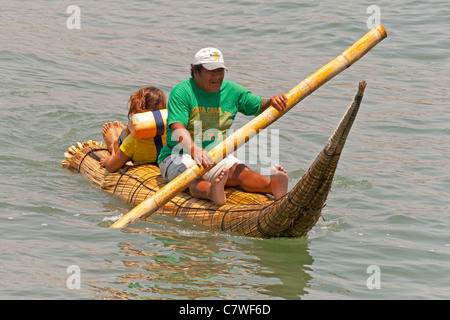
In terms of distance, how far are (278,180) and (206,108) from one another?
105 cm

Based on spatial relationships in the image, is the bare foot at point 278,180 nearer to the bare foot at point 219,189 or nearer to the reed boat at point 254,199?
the reed boat at point 254,199

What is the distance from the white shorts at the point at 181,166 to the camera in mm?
7117

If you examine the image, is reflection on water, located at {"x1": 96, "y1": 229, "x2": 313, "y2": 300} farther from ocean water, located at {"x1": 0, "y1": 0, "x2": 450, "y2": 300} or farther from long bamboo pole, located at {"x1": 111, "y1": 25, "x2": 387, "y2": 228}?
long bamboo pole, located at {"x1": 111, "y1": 25, "x2": 387, "y2": 228}

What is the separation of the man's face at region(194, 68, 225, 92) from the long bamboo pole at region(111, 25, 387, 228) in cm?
91

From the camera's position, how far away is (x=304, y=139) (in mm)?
11031

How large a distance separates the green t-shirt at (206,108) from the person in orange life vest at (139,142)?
0.56 meters

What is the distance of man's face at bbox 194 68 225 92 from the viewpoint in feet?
23.1

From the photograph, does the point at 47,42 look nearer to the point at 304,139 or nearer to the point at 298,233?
the point at 304,139

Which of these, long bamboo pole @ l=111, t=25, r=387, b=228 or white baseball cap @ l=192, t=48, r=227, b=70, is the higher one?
white baseball cap @ l=192, t=48, r=227, b=70

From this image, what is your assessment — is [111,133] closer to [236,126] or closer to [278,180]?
[278,180]

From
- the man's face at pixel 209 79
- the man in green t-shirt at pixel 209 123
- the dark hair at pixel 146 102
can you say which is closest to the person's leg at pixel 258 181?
the man in green t-shirt at pixel 209 123

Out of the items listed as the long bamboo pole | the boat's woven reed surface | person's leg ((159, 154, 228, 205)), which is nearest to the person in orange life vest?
the boat's woven reed surface

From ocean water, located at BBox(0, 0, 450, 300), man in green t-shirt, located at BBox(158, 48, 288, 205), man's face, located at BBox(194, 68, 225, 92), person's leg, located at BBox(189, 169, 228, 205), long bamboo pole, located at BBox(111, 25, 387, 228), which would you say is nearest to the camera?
ocean water, located at BBox(0, 0, 450, 300)

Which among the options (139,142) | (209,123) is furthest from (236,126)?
(209,123)
